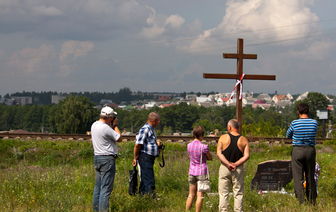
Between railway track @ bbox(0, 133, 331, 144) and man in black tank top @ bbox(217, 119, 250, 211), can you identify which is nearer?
man in black tank top @ bbox(217, 119, 250, 211)

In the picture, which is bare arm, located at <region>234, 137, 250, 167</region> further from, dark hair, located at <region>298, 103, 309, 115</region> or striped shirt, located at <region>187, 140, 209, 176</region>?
dark hair, located at <region>298, 103, 309, 115</region>

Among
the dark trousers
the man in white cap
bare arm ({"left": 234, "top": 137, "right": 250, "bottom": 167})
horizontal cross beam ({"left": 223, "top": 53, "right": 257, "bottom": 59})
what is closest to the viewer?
bare arm ({"left": 234, "top": 137, "right": 250, "bottom": 167})

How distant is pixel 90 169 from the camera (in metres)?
8.41

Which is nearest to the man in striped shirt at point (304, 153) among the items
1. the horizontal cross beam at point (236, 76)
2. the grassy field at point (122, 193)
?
the grassy field at point (122, 193)

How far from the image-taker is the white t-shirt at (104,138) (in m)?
4.82

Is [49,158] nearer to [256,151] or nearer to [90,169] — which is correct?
[90,169]

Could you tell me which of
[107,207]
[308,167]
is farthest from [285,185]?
[107,207]

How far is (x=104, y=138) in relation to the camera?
488cm

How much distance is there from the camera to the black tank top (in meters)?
4.77

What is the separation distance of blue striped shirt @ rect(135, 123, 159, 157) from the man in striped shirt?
7.98 feet

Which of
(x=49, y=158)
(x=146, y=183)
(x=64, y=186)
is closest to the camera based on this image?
(x=146, y=183)

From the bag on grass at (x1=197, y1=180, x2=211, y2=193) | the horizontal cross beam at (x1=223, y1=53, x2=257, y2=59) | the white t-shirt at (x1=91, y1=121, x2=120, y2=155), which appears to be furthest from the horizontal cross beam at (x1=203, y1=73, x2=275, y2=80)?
the white t-shirt at (x1=91, y1=121, x2=120, y2=155)

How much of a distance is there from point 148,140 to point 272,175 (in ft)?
9.83

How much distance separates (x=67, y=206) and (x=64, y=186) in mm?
1834
